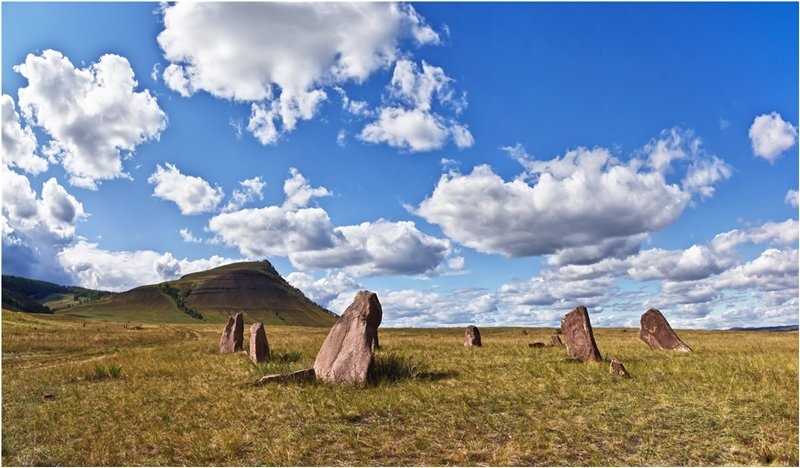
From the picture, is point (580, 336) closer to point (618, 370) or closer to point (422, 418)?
point (618, 370)

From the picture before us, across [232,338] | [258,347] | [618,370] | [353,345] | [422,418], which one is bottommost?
[422,418]

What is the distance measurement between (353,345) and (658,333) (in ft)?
66.1

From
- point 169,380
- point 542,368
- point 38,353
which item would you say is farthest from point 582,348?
point 38,353

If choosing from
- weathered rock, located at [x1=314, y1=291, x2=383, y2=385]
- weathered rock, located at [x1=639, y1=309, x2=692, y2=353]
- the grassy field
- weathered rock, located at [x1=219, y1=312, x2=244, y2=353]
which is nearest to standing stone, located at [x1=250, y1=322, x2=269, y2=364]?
the grassy field

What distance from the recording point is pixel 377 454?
8805 millimetres

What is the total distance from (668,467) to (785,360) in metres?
17.6

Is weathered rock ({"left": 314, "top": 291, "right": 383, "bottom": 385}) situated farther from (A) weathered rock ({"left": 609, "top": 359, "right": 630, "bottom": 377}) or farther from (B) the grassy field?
(A) weathered rock ({"left": 609, "top": 359, "right": 630, "bottom": 377})

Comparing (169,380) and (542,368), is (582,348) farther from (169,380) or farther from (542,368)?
(169,380)

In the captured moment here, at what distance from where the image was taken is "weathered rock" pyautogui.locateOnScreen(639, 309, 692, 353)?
2772 cm

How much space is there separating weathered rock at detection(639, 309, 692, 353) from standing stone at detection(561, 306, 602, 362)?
8409mm

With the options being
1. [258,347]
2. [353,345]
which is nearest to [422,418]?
[353,345]

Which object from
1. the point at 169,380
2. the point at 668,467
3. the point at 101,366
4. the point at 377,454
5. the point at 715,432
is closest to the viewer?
the point at 668,467

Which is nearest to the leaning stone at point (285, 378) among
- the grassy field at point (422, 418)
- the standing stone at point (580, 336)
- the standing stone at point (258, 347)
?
the grassy field at point (422, 418)

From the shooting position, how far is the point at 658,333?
94.3ft
